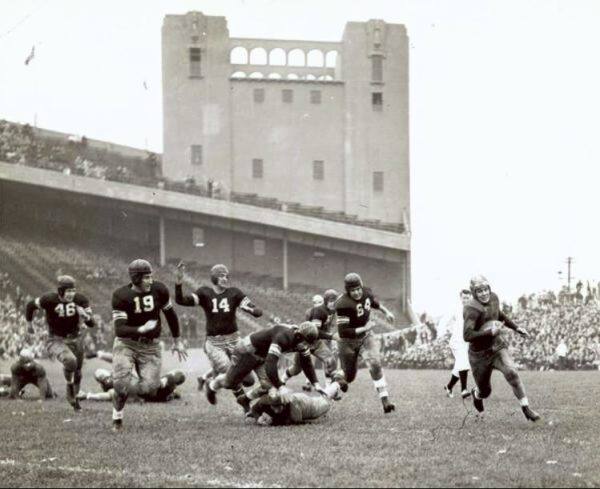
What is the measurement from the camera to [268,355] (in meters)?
11.2

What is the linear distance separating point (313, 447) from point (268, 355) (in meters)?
2.18

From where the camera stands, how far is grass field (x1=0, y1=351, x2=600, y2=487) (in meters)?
7.46

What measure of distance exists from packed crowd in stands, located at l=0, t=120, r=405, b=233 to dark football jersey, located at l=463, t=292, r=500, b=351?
34.9 metres

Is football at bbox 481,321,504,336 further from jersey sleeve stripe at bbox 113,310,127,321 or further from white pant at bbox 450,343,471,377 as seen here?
jersey sleeve stripe at bbox 113,310,127,321

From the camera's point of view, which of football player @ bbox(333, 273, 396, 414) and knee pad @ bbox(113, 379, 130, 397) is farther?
football player @ bbox(333, 273, 396, 414)

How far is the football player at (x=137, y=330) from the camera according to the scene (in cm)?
1126

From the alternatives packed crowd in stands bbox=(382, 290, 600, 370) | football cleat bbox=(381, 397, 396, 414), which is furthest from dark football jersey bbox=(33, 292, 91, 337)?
packed crowd in stands bbox=(382, 290, 600, 370)

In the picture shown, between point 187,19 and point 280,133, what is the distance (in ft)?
26.1

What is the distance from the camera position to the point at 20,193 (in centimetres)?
4531

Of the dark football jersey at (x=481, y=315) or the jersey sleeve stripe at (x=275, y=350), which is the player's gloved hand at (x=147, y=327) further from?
the dark football jersey at (x=481, y=315)

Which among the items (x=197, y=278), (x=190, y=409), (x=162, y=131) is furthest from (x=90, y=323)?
(x=162, y=131)

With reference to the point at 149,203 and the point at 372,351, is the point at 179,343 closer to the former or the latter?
the point at 372,351

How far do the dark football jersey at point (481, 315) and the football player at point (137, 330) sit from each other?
3703mm

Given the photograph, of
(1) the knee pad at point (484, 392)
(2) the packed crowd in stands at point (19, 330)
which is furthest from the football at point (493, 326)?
(2) the packed crowd in stands at point (19, 330)
